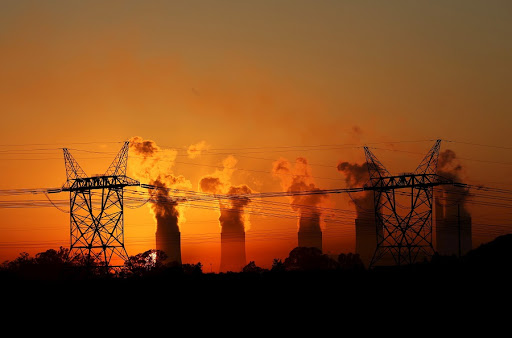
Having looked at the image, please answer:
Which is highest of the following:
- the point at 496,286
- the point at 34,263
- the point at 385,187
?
the point at 385,187

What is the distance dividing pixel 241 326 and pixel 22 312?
1804 centimetres

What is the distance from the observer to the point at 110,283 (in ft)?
248

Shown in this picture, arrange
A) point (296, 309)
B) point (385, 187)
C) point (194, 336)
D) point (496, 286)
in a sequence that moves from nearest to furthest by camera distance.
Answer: point (194, 336), point (296, 309), point (496, 286), point (385, 187)

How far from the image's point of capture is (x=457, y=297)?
2491 inches

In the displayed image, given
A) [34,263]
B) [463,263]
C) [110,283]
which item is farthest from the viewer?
[34,263]

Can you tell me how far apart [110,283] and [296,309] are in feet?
72.6

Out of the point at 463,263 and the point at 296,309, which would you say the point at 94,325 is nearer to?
the point at 296,309

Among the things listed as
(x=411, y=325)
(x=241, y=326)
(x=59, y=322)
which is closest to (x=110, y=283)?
(x=59, y=322)

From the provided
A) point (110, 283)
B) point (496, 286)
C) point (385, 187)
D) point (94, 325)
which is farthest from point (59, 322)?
point (385, 187)

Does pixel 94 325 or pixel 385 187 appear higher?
pixel 385 187

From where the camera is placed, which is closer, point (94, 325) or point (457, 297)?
point (94, 325)

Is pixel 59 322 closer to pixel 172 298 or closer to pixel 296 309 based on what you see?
pixel 172 298

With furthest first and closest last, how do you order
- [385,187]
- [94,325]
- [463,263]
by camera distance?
[385,187] → [463,263] → [94,325]

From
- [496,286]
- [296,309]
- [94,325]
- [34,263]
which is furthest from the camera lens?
[34,263]
